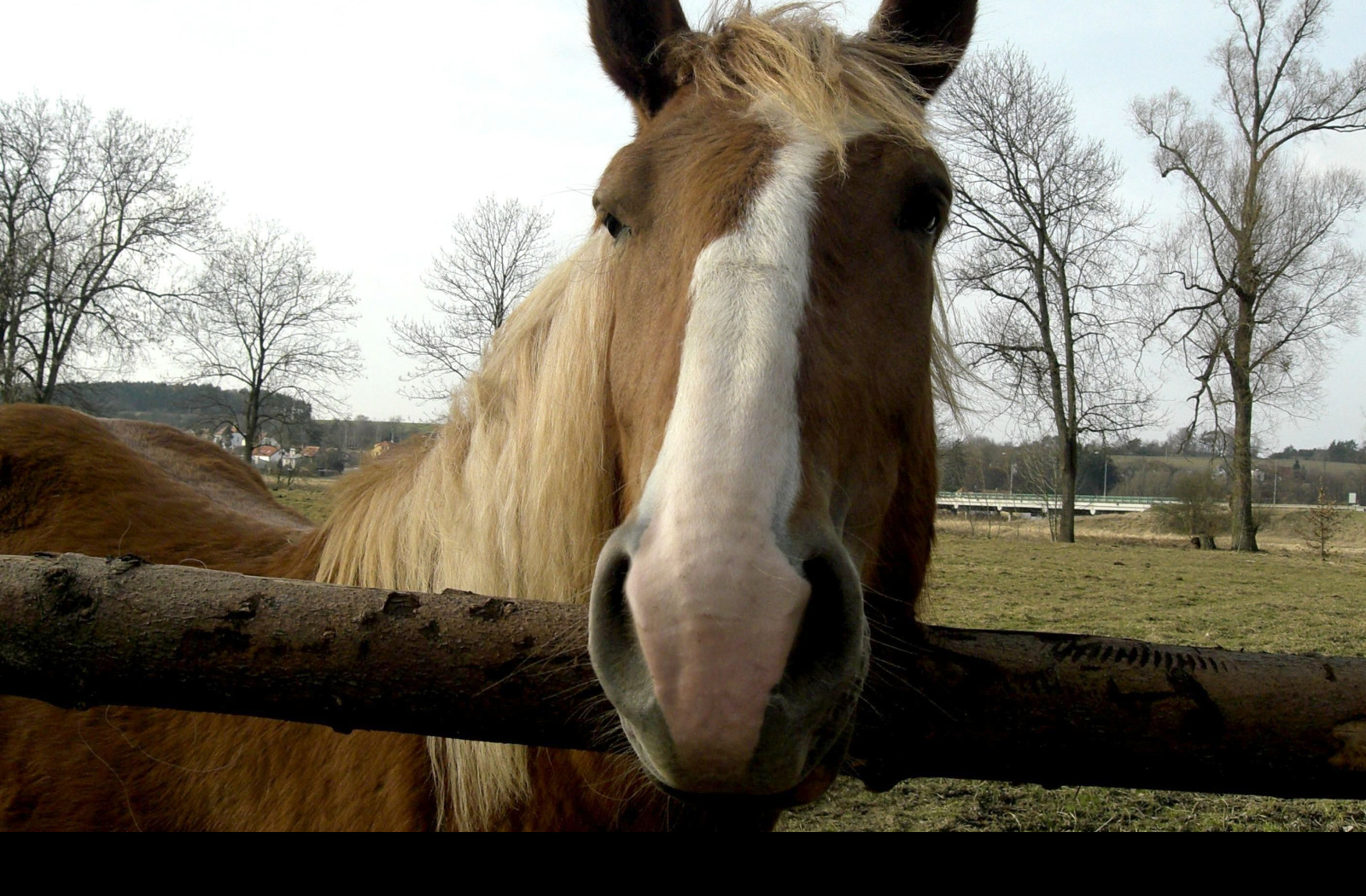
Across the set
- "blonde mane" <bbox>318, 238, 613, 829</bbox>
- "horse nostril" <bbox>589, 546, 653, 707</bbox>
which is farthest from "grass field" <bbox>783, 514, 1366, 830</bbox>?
"horse nostril" <bbox>589, 546, 653, 707</bbox>

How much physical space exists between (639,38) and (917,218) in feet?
3.01

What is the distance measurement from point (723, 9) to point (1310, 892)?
229 cm

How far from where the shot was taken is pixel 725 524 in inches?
42.6

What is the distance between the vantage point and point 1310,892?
1184 mm

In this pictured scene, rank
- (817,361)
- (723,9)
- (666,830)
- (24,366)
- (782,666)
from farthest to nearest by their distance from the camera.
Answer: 1. (24,366)
2. (723,9)
3. (666,830)
4. (817,361)
5. (782,666)

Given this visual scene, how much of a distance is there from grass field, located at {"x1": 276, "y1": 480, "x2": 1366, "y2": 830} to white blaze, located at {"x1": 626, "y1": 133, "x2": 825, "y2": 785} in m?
1.55

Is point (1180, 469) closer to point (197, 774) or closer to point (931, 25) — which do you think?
point (931, 25)

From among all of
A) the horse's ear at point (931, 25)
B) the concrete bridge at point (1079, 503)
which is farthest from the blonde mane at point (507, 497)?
the concrete bridge at point (1079, 503)

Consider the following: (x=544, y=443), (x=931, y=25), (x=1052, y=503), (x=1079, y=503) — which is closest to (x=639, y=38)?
(x=931, y=25)

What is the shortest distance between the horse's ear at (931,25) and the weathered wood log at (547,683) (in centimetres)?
174

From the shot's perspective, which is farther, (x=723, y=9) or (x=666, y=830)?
(x=723, y=9)

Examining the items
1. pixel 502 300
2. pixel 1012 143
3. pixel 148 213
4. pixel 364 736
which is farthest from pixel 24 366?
pixel 1012 143

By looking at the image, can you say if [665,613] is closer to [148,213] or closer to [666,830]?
[666,830]

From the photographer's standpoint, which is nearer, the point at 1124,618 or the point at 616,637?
the point at 616,637
